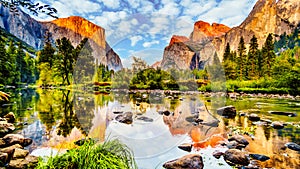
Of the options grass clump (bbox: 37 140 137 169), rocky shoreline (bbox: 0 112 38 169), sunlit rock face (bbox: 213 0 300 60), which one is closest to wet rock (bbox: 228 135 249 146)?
grass clump (bbox: 37 140 137 169)

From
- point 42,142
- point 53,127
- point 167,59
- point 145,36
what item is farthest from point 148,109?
point 53,127

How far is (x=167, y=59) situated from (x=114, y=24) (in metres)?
0.95

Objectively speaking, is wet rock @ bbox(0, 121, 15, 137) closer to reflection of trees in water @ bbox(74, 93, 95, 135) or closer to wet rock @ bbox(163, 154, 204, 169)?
reflection of trees in water @ bbox(74, 93, 95, 135)

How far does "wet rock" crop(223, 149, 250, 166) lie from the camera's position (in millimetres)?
3241

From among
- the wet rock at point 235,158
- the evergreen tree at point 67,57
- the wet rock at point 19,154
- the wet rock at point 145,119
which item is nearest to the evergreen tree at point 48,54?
the evergreen tree at point 67,57

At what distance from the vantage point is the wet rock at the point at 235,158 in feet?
10.6

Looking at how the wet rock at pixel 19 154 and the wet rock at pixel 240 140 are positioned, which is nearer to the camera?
the wet rock at pixel 19 154

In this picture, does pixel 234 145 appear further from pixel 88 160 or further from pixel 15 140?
pixel 15 140

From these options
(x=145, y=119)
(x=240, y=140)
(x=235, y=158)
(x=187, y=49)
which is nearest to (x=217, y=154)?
(x=235, y=158)

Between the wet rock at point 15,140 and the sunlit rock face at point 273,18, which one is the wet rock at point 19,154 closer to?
the wet rock at point 15,140

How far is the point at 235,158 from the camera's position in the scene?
333 cm

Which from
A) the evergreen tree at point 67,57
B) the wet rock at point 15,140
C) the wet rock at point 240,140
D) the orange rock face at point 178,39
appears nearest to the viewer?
the orange rock face at point 178,39

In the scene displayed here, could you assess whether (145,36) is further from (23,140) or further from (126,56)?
(23,140)

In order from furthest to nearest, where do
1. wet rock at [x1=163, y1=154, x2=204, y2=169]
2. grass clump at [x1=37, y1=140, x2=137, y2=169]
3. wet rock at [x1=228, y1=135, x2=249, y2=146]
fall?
wet rock at [x1=228, y1=135, x2=249, y2=146] < wet rock at [x1=163, y1=154, x2=204, y2=169] < grass clump at [x1=37, y1=140, x2=137, y2=169]
